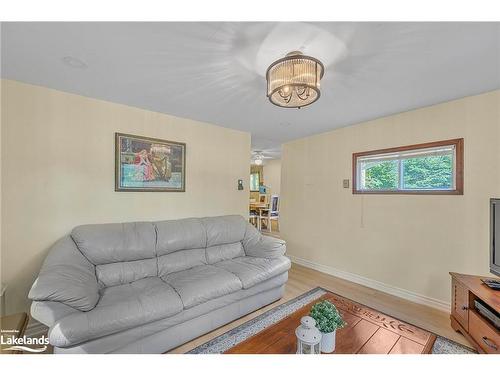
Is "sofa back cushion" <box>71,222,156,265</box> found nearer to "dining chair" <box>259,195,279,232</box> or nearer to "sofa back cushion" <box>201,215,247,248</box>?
"sofa back cushion" <box>201,215,247,248</box>

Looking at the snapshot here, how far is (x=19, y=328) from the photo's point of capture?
61.8 inches

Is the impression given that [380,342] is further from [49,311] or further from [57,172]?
[57,172]

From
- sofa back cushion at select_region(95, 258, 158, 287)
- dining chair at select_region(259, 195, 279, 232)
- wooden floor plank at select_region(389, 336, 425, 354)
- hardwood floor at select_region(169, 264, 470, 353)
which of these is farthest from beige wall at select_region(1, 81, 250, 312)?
dining chair at select_region(259, 195, 279, 232)

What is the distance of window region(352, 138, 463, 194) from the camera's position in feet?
7.91

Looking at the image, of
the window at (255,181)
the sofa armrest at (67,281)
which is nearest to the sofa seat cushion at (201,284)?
the sofa armrest at (67,281)

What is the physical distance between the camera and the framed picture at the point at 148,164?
2.53 metres

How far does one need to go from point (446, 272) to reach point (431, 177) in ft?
3.57

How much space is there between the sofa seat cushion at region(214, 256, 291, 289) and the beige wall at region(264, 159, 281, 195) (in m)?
5.56

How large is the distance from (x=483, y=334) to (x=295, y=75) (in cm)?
233

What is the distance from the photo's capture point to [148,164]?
2.71 m

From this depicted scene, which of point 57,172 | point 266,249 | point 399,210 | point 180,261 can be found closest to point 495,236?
point 399,210

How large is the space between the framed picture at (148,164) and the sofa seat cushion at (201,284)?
1.17 meters

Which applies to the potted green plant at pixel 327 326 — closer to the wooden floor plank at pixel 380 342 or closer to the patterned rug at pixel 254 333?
the wooden floor plank at pixel 380 342

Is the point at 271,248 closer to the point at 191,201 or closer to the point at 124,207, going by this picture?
the point at 191,201
